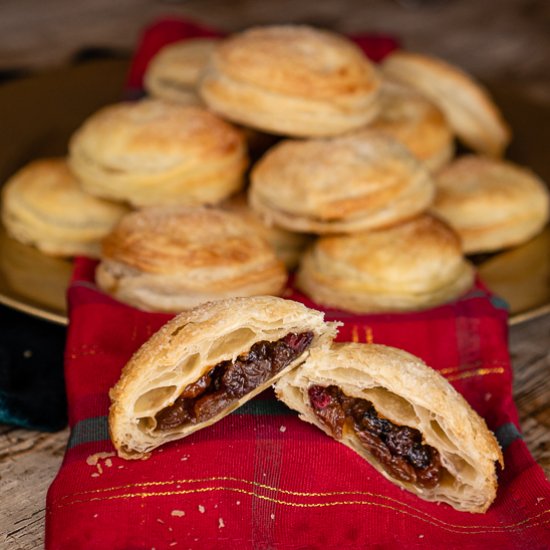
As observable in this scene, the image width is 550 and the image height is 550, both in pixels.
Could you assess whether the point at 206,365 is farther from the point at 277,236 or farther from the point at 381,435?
the point at 277,236

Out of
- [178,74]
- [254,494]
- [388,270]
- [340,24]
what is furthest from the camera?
[340,24]

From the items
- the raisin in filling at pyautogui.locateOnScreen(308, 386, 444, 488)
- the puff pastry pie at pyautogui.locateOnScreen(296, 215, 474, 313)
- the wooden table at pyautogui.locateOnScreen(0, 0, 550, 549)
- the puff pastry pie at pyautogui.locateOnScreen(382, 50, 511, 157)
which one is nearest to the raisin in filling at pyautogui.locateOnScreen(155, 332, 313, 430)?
the raisin in filling at pyautogui.locateOnScreen(308, 386, 444, 488)

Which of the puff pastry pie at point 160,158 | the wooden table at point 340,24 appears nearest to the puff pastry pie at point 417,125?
the puff pastry pie at point 160,158

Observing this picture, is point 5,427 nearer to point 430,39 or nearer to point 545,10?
point 430,39

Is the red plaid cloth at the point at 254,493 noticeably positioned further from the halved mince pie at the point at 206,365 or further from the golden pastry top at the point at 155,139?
the golden pastry top at the point at 155,139

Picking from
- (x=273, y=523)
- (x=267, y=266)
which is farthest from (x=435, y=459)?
(x=267, y=266)

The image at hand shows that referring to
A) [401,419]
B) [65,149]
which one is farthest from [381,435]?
[65,149]
